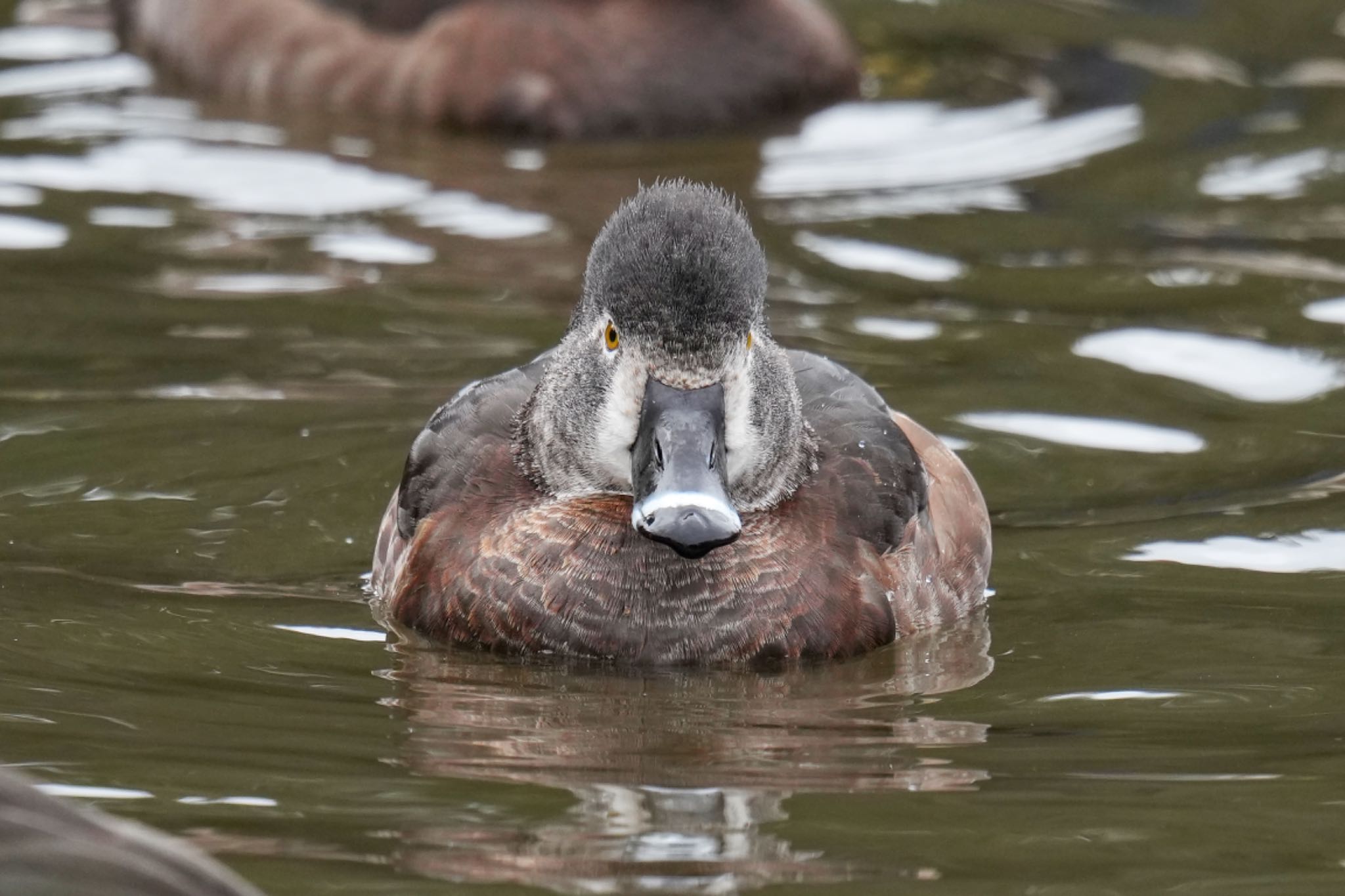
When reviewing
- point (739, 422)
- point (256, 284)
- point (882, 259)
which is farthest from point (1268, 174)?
point (739, 422)

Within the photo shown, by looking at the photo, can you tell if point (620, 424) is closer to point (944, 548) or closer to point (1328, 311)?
point (944, 548)

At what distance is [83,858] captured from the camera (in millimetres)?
3662

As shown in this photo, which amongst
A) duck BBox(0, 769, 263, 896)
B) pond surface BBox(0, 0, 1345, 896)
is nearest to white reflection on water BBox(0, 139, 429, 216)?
pond surface BBox(0, 0, 1345, 896)

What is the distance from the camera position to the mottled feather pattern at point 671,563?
638 cm

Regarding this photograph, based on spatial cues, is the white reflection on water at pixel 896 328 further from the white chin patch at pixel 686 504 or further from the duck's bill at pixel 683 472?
the white chin patch at pixel 686 504

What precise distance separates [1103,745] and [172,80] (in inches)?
346

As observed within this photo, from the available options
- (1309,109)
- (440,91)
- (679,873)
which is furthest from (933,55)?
(679,873)

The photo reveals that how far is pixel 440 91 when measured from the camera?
11.9 meters

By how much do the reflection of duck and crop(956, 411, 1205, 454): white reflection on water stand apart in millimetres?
1534

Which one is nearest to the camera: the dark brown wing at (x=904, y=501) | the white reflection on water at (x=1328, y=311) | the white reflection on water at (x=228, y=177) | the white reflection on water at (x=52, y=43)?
the dark brown wing at (x=904, y=501)

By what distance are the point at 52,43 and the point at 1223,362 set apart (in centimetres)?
757

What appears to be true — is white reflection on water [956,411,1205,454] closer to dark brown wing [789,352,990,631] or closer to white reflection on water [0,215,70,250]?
dark brown wing [789,352,990,631]

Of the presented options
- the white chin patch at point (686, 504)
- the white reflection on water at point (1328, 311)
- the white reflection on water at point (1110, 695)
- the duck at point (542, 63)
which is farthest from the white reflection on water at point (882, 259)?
the white chin patch at point (686, 504)

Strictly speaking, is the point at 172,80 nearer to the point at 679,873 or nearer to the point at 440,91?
the point at 440,91
